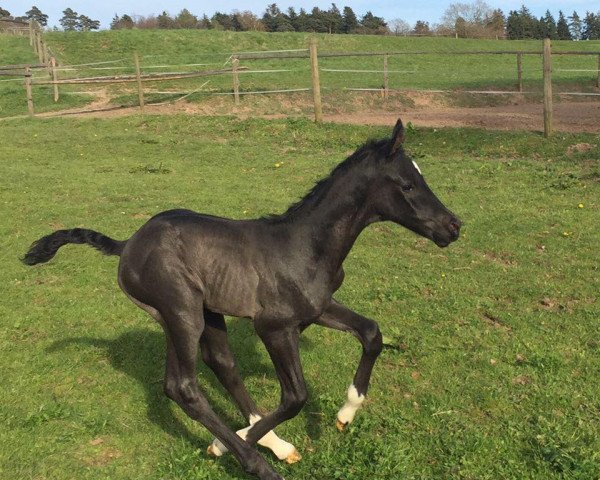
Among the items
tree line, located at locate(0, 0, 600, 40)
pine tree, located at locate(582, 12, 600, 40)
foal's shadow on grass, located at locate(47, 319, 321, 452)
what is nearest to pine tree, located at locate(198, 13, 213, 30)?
tree line, located at locate(0, 0, 600, 40)

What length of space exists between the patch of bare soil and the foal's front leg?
11.7 meters

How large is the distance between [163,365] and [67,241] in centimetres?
157

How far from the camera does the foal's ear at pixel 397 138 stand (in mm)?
3434

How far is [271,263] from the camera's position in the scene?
142 inches

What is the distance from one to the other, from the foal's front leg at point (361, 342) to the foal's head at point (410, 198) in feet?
2.42

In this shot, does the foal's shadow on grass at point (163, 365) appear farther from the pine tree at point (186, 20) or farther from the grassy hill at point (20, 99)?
the pine tree at point (186, 20)

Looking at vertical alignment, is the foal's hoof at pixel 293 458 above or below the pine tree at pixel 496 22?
below

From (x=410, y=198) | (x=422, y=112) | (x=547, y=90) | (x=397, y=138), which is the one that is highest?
(x=547, y=90)

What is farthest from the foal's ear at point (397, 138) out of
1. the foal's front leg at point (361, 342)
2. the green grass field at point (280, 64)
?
the green grass field at point (280, 64)

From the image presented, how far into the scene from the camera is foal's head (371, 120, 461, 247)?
3.56 m

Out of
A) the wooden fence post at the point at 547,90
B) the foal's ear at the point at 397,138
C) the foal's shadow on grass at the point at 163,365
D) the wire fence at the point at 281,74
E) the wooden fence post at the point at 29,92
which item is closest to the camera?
the foal's ear at the point at 397,138

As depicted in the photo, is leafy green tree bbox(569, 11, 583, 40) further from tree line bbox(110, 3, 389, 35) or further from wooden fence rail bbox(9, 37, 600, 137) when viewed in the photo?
wooden fence rail bbox(9, 37, 600, 137)

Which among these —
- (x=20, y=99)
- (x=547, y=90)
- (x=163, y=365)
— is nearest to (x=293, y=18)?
(x=20, y=99)

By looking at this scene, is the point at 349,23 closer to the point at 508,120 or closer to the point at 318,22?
the point at 318,22
